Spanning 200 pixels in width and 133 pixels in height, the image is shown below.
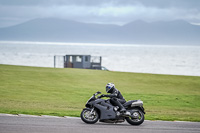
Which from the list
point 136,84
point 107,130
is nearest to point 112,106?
point 107,130

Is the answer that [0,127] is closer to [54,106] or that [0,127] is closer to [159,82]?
[54,106]

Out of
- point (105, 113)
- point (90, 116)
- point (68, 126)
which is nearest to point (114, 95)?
point (105, 113)

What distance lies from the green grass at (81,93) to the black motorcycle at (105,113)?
310cm

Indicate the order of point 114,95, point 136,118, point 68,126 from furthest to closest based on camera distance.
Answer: point 136,118
point 114,95
point 68,126

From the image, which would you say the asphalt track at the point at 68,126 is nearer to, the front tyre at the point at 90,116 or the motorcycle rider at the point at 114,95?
the front tyre at the point at 90,116

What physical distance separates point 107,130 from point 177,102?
13.2 m

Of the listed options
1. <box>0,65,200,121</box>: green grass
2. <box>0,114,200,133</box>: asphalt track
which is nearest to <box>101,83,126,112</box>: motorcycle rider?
<box>0,114,200,133</box>: asphalt track

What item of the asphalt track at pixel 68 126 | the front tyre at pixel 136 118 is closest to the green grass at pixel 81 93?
the asphalt track at pixel 68 126

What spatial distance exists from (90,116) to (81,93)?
13.2 meters

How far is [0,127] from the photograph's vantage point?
12.0 m

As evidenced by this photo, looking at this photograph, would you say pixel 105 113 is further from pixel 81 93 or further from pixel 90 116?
pixel 81 93

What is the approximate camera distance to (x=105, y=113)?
13672mm

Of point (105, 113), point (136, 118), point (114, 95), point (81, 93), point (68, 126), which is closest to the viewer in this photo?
point (68, 126)

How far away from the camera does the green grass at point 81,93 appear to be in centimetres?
1931
